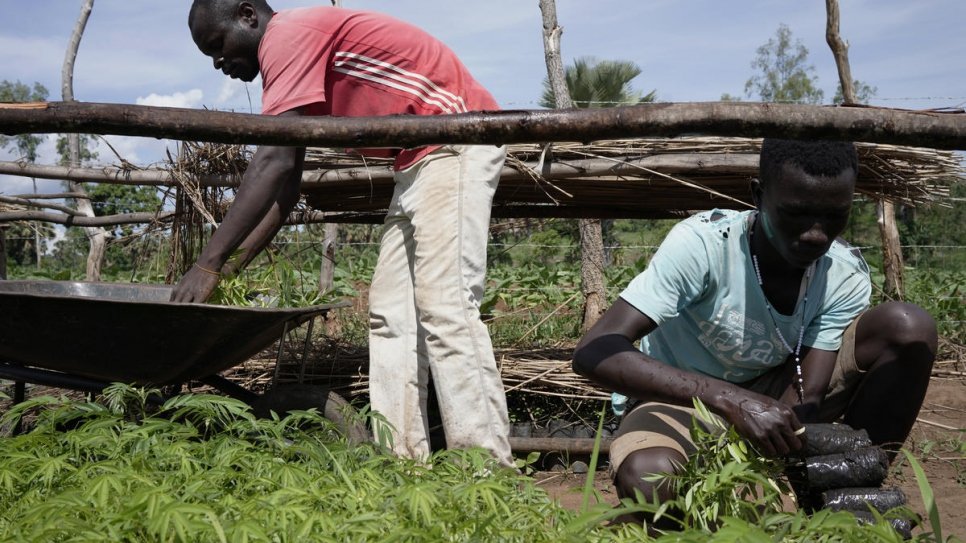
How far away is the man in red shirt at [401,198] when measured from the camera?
301 centimetres

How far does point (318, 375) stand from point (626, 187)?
1957 mm

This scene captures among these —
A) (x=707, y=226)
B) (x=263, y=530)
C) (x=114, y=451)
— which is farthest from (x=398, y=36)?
(x=263, y=530)

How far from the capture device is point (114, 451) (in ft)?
6.05

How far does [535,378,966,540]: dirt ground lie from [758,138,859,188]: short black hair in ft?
3.53

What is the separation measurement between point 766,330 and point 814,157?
60 cm

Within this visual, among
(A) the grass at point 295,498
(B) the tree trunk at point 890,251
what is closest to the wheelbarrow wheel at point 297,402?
(A) the grass at point 295,498

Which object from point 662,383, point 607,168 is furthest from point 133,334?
point 607,168

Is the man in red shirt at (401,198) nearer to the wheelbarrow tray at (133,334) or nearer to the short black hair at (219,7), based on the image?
the short black hair at (219,7)

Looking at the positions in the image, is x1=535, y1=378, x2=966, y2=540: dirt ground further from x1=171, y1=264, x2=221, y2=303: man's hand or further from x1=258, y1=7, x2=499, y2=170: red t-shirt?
x1=258, y1=7, x2=499, y2=170: red t-shirt

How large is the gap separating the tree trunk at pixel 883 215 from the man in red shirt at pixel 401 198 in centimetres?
396

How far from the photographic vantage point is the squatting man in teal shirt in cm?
222

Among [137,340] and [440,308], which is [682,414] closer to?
[440,308]

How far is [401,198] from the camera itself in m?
3.26

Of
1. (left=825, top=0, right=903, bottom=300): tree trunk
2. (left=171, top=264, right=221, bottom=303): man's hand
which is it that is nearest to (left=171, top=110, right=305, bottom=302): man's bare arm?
(left=171, top=264, right=221, bottom=303): man's hand
